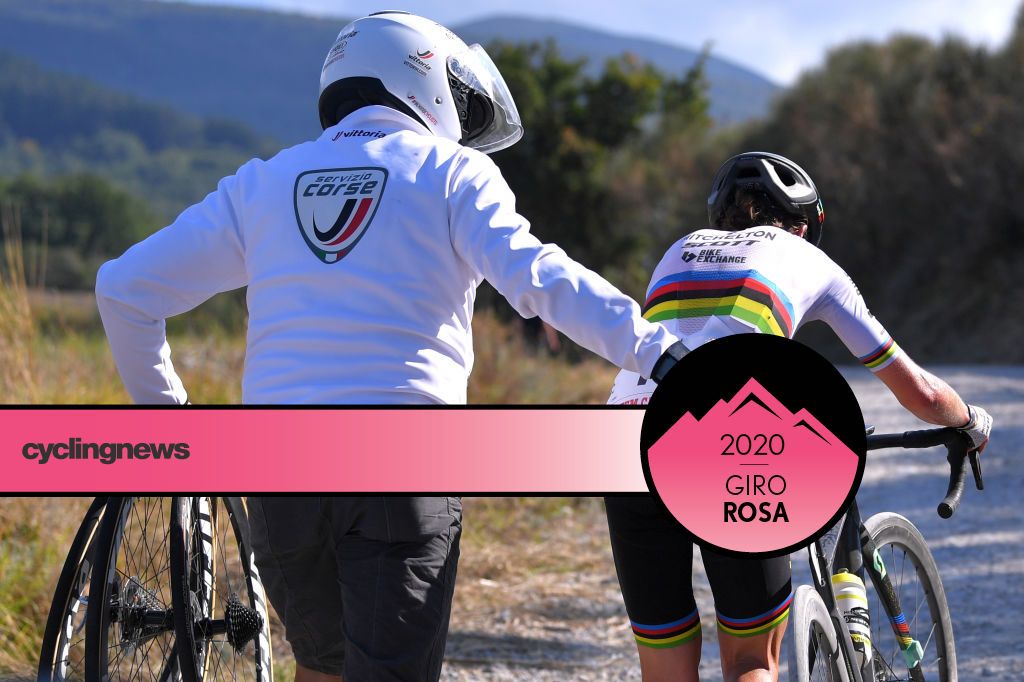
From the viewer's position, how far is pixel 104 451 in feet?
8.41

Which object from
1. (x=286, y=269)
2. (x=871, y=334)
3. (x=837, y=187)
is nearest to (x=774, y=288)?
(x=871, y=334)

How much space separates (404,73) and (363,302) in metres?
0.61

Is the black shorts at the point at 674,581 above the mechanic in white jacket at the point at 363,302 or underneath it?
underneath

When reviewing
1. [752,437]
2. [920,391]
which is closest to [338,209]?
[752,437]

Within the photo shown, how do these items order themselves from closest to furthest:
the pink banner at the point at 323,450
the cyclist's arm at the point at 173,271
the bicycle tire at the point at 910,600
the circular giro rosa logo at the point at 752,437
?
the circular giro rosa logo at the point at 752,437 → the pink banner at the point at 323,450 → the cyclist's arm at the point at 173,271 → the bicycle tire at the point at 910,600

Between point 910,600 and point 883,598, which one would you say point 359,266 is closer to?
point 883,598

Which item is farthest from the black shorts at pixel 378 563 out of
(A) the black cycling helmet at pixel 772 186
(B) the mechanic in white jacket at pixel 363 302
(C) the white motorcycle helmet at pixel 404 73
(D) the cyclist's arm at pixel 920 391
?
(A) the black cycling helmet at pixel 772 186

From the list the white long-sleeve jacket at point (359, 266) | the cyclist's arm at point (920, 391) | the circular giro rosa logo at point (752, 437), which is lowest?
the circular giro rosa logo at point (752, 437)

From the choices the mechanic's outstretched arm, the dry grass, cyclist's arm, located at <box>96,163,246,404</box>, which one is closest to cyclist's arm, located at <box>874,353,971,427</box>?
the mechanic's outstretched arm

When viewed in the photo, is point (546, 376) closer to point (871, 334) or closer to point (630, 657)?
point (630, 657)

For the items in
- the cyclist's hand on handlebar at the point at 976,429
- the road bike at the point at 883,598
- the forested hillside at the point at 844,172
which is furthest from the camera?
the forested hillside at the point at 844,172

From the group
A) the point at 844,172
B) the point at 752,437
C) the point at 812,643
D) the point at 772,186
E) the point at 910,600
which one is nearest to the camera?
the point at 752,437

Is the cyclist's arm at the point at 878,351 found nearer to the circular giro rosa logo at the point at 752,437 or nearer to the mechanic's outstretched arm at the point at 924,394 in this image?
the mechanic's outstretched arm at the point at 924,394

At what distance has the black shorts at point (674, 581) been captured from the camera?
114 inches
